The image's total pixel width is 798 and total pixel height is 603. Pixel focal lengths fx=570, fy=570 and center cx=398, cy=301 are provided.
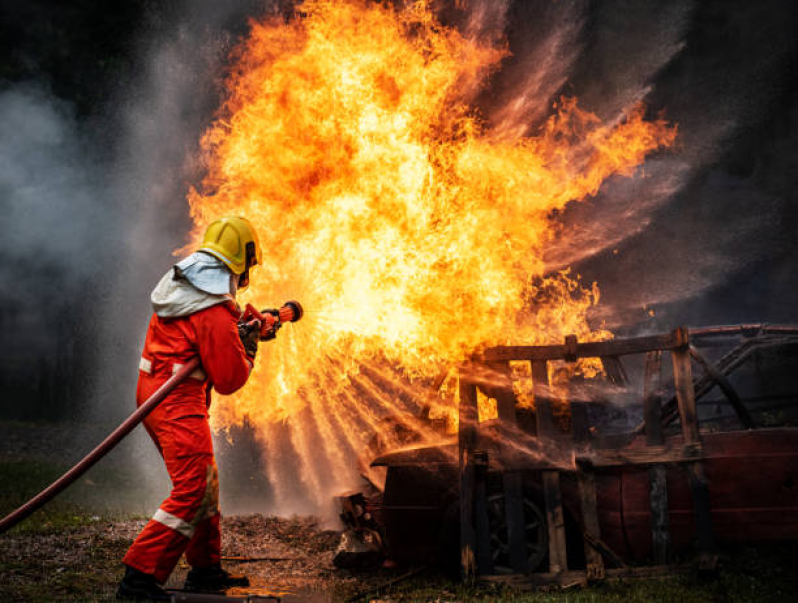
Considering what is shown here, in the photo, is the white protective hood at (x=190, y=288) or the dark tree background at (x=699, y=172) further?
the dark tree background at (x=699, y=172)

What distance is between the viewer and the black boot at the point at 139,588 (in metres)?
4.16

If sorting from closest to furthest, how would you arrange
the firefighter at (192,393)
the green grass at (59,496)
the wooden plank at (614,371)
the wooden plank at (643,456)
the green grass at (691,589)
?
the firefighter at (192,393)
the green grass at (691,589)
the wooden plank at (643,456)
the wooden plank at (614,371)
the green grass at (59,496)

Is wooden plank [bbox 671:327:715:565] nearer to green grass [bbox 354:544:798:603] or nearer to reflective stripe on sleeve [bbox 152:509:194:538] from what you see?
green grass [bbox 354:544:798:603]

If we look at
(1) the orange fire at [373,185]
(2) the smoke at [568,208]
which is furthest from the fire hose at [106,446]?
(2) the smoke at [568,208]

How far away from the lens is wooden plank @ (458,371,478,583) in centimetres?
502

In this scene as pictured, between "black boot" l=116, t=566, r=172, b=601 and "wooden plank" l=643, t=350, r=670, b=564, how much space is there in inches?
157

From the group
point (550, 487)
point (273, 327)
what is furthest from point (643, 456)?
point (273, 327)

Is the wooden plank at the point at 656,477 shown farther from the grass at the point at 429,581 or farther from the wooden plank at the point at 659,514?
the grass at the point at 429,581

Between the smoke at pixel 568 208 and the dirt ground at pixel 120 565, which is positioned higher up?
the smoke at pixel 568 208

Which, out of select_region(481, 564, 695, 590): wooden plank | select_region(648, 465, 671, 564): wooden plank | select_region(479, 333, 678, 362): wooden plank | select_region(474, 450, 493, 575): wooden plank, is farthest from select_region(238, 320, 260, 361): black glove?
select_region(648, 465, 671, 564): wooden plank

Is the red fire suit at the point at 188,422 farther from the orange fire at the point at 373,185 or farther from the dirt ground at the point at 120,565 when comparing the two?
the orange fire at the point at 373,185

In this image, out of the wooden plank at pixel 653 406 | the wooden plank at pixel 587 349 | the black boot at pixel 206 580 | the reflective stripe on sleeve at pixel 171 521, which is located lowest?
the black boot at pixel 206 580

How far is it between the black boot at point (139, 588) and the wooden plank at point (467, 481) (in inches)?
95.5

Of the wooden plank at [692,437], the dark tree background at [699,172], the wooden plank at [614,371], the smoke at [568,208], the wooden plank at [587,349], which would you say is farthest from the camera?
the dark tree background at [699,172]
